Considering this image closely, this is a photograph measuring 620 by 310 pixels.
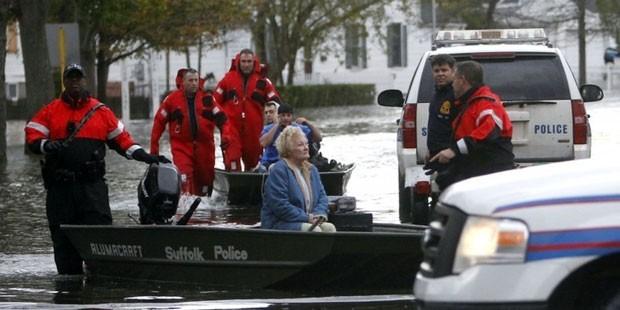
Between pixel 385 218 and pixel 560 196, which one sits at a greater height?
pixel 560 196

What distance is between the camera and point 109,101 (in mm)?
60219

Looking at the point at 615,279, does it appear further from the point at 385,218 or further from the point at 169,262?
the point at 385,218

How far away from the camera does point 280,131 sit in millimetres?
17516

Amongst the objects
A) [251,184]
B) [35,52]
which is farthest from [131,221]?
[35,52]

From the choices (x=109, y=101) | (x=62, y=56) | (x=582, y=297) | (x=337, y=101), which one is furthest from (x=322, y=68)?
(x=582, y=297)

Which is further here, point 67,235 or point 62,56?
point 62,56

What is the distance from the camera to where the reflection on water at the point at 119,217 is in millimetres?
11508

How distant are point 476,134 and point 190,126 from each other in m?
6.23

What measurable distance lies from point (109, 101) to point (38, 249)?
150 feet

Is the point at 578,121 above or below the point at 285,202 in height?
above

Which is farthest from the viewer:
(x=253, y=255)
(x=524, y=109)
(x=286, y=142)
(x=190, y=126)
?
(x=190, y=126)

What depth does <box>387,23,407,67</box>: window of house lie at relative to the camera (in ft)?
260

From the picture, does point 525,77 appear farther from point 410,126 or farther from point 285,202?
point 285,202

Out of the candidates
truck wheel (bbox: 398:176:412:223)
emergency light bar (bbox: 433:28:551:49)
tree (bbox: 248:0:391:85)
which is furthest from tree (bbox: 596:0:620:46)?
truck wheel (bbox: 398:176:412:223)
